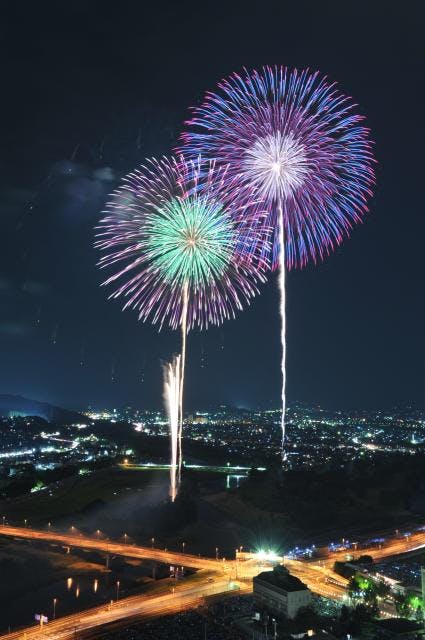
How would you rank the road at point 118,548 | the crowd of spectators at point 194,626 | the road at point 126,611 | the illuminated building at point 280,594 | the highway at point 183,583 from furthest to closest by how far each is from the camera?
the road at point 118,548, the illuminated building at point 280,594, the highway at point 183,583, the road at point 126,611, the crowd of spectators at point 194,626

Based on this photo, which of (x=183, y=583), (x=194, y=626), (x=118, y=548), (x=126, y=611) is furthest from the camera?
(x=118, y=548)

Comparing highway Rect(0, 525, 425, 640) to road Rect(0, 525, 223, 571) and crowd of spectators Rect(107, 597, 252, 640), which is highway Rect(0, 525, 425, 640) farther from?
crowd of spectators Rect(107, 597, 252, 640)

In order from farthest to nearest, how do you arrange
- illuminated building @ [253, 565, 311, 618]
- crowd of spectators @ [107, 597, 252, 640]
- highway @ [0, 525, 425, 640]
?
illuminated building @ [253, 565, 311, 618] → highway @ [0, 525, 425, 640] → crowd of spectators @ [107, 597, 252, 640]

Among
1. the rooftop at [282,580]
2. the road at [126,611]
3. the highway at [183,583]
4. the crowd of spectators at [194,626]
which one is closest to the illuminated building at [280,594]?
the rooftop at [282,580]

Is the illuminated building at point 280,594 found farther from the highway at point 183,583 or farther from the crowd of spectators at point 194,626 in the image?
the highway at point 183,583

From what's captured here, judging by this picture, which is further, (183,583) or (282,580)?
(183,583)

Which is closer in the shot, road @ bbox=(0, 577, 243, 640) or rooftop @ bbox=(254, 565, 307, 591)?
road @ bbox=(0, 577, 243, 640)

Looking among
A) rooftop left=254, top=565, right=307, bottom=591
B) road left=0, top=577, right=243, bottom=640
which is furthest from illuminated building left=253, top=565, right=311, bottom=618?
road left=0, top=577, right=243, bottom=640

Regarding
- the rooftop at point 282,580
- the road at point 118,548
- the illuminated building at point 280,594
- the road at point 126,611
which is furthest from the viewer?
the road at point 118,548

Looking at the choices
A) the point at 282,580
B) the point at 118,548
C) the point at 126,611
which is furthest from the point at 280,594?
the point at 118,548

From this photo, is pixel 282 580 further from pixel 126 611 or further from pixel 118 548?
pixel 118 548

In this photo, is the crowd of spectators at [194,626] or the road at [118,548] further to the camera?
the road at [118,548]
